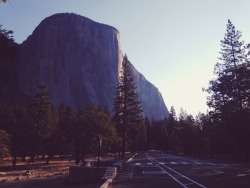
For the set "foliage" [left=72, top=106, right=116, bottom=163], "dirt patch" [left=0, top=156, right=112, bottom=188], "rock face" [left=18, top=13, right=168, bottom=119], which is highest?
"rock face" [left=18, top=13, right=168, bottom=119]

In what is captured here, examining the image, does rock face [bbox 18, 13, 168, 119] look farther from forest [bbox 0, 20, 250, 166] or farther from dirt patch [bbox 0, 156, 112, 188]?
dirt patch [bbox 0, 156, 112, 188]

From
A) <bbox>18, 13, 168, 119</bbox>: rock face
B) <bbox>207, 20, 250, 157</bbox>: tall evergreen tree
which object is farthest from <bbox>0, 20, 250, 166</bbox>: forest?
<bbox>18, 13, 168, 119</bbox>: rock face

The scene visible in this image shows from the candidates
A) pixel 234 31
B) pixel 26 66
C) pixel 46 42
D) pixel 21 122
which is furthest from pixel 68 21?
pixel 234 31

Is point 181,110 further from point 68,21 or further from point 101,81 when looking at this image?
point 68,21

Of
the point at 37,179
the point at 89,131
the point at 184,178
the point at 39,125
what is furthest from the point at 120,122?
the point at 184,178

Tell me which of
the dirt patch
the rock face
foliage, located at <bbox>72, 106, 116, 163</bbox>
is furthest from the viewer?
the rock face

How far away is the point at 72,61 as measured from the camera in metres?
183

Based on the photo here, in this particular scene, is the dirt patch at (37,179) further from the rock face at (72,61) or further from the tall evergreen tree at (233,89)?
the rock face at (72,61)

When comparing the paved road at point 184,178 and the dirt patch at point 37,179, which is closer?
the paved road at point 184,178

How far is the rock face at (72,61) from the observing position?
577 ft

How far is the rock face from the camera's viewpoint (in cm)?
17600

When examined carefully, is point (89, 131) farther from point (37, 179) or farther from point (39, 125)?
point (39, 125)

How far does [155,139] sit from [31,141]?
101 meters

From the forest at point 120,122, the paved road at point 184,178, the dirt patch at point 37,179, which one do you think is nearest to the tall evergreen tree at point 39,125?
the forest at point 120,122
